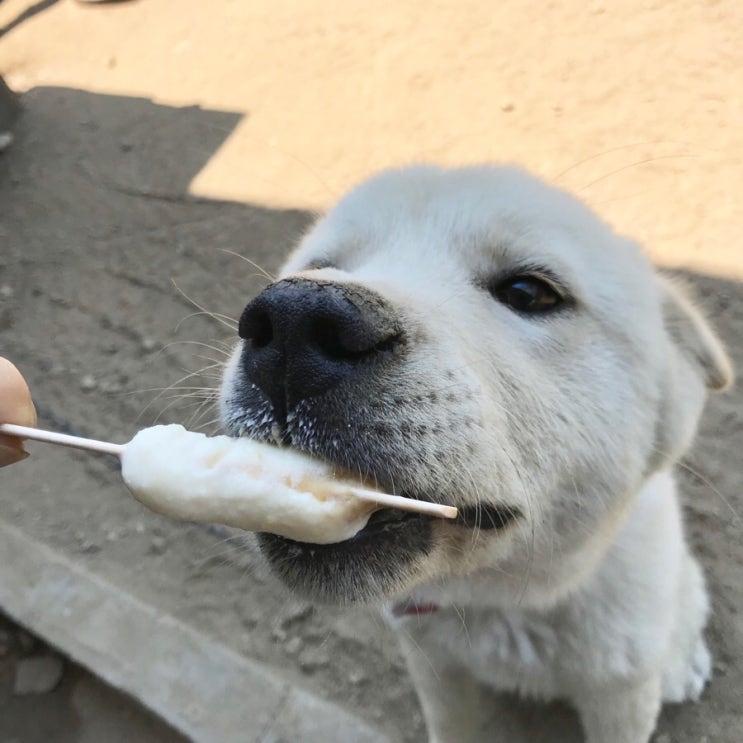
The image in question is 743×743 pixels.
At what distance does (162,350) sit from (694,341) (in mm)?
3425

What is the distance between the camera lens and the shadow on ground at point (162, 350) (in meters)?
3.13

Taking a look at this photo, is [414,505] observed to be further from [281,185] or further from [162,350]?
[281,185]

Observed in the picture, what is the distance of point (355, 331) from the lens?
1.39 metres

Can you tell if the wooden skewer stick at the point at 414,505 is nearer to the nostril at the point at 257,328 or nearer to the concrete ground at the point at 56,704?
the nostril at the point at 257,328

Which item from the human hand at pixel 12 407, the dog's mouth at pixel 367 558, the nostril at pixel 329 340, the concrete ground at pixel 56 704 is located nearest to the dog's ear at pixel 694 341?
the dog's mouth at pixel 367 558

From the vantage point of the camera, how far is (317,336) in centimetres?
142

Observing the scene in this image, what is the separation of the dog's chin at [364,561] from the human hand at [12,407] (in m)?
0.64

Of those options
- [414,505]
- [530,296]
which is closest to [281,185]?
[530,296]

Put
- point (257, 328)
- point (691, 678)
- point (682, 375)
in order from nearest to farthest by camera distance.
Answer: point (257, 328) < point (682, 375) < point (691, 678)

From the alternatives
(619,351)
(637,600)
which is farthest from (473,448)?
(637,600)

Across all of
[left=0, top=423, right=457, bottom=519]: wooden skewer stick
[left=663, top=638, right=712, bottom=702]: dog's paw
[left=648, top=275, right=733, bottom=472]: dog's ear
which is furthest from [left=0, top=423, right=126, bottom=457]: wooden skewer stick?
[left=663, top=638, right=712, bottom=702]: dog's paw

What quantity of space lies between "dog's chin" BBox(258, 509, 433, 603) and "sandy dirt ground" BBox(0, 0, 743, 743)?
1.74 metres

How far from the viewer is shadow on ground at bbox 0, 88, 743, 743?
10.3 feet

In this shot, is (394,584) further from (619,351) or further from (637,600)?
(637,600)
